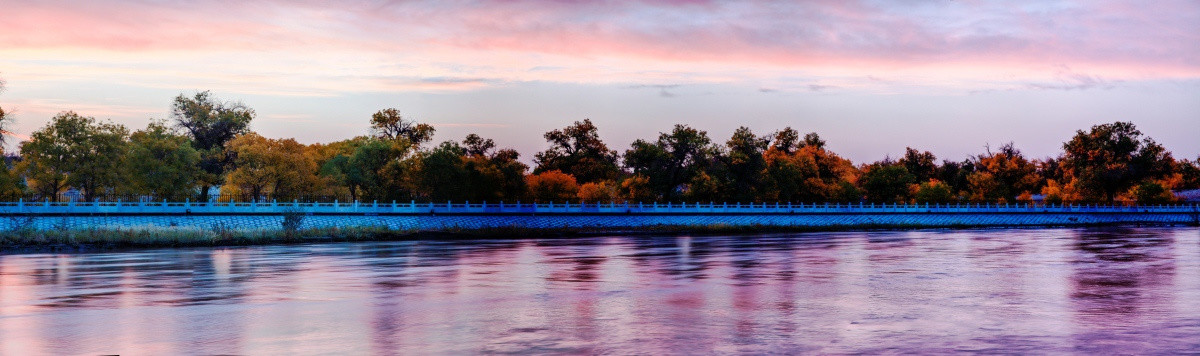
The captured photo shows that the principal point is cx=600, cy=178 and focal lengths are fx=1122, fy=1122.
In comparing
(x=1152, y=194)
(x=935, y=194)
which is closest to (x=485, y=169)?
(x=935, y=194)

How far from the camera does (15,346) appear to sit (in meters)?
17.1

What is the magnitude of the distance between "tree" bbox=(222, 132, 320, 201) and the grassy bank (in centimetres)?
3395

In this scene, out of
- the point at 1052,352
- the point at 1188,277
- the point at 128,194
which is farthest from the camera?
the point at 128,194

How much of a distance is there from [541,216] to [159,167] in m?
33.7

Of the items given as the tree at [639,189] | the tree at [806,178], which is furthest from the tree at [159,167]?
the tree at [806,178]

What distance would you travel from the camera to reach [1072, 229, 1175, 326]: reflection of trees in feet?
68.7

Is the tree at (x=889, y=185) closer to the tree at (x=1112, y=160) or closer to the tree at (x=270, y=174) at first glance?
the tree at (x=1112, y=160)

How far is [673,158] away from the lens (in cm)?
12144

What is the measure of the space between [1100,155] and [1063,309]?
147715 mm

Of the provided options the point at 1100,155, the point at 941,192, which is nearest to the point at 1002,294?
the point at 941,192

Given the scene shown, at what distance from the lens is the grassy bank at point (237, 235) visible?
55.3m

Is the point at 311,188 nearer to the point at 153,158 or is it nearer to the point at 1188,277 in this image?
the point at 153,158

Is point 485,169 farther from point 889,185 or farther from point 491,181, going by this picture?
point 889,185

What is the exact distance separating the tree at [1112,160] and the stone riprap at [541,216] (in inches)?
703
